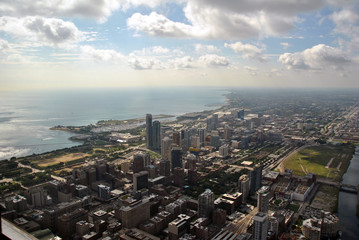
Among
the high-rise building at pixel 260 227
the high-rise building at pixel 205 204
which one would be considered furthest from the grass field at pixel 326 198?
the high-rise building at pixel 205 204

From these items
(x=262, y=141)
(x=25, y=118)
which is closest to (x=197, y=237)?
(x=262, y=141)

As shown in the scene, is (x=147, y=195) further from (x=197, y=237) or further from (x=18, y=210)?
(x=18, y=210)

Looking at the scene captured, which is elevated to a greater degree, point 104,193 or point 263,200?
point 263,200

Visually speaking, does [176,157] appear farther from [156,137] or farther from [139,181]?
[156,137]

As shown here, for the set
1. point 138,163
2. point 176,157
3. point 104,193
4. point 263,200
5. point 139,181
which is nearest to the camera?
point 263,200

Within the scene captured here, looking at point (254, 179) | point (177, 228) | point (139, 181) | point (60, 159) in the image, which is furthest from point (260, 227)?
point (60, 159)

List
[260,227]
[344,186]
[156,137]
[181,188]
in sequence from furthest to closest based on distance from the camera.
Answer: [156,137]
[344,186]
[181,188]
[260,227]

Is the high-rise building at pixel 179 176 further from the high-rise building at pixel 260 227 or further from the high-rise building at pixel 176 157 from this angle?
the high-rise building at pixel 260 227
